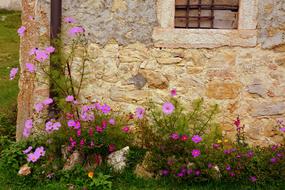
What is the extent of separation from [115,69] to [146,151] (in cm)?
103

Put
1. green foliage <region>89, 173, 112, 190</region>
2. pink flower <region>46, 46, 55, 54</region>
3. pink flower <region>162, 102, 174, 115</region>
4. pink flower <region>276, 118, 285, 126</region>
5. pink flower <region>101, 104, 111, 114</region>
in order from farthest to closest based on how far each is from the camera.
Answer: pink flower <region>276, 118, 285, 126</region> → pink flower <region>101, 104, 111, 114</region> → pink flower <region>46, 46, 55, 54</region> → pink flower <region>162, 102, 174, 115</region> → green foliage <region>89, 173, 112, 190</region>

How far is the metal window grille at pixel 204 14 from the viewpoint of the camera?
462 centimetres

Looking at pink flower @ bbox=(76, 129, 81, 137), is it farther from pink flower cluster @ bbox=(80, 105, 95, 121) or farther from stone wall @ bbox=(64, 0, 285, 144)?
stone wall @ bbox=(64, 0, 285, 144)

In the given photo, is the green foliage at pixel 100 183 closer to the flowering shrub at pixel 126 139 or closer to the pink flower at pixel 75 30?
the flowering shrub at pixel 126 139

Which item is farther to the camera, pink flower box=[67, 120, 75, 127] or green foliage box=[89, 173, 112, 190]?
pink flower box=[67, 120, 75, 127]

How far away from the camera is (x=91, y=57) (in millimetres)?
4598

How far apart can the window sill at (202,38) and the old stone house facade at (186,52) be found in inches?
0.4

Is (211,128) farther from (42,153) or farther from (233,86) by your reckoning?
(42,153)

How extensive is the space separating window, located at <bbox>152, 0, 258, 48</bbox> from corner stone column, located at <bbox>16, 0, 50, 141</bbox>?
1.30m

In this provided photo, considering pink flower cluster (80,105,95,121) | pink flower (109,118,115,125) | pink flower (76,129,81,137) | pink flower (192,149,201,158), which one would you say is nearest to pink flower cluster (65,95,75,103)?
pink flower cluster (80,105,95,121)

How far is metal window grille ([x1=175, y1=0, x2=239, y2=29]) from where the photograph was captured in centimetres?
462

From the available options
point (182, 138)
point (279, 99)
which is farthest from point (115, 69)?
point (279, 99)

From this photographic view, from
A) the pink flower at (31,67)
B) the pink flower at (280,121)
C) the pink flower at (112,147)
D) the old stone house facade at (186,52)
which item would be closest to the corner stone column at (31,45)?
the old stone house facade at (186,52)

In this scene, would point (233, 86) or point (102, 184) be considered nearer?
point (102, 184)
